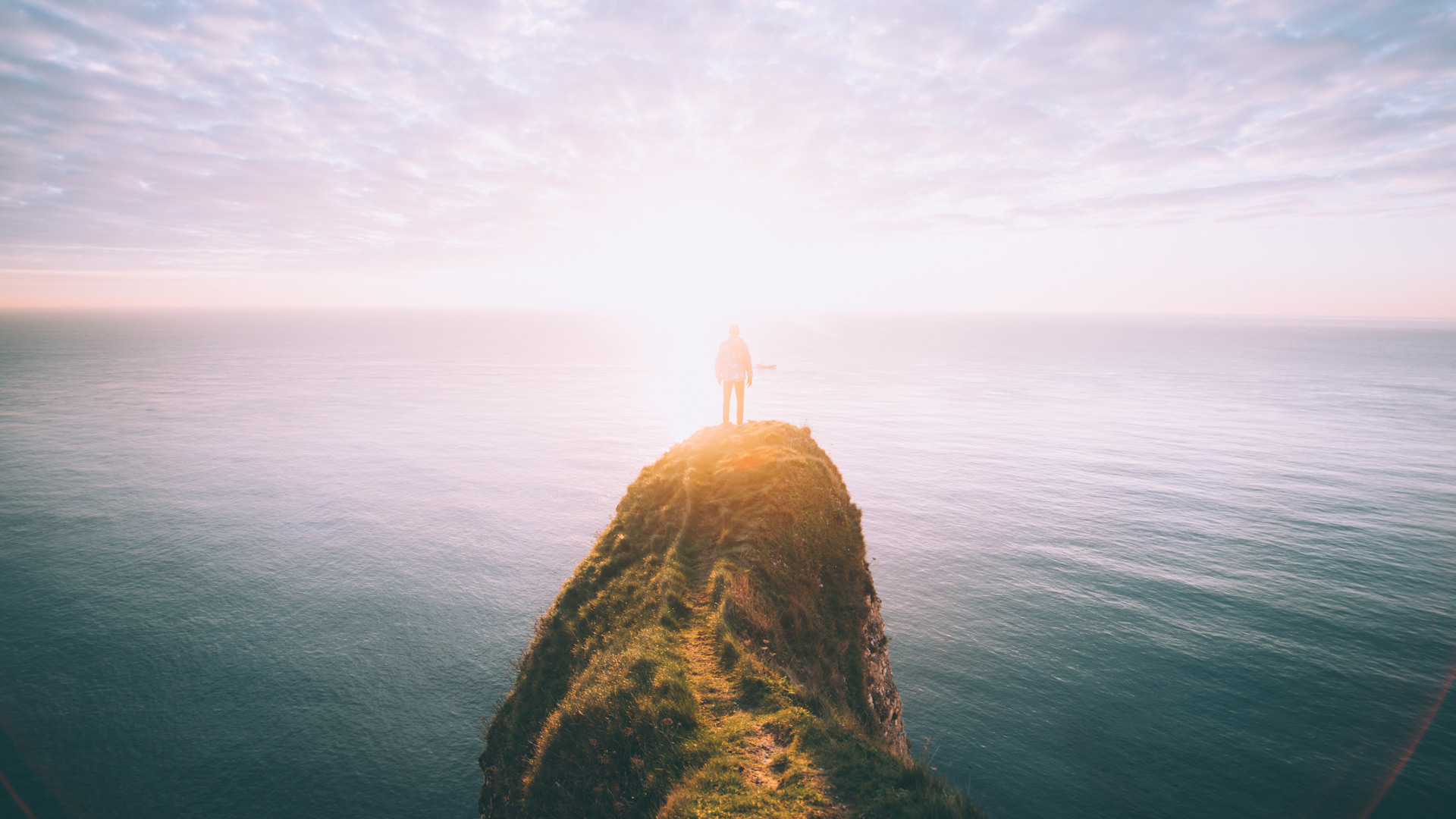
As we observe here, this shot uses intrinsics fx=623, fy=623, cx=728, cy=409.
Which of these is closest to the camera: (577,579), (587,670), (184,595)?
(587,670)

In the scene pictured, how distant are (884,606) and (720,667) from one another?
30737mm

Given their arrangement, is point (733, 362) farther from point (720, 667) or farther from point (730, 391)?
point (720, 667)

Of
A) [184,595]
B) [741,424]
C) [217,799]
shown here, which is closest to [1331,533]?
[741,424]

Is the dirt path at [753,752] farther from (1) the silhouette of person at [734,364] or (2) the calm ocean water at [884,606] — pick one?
(2) the calm ocean water at [884,606]

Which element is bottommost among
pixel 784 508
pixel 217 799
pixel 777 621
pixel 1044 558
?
pixel 217 799

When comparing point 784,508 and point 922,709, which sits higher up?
point 784,508

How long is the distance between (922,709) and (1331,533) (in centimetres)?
4854

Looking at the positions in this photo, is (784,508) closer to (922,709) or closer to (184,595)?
(922,709)

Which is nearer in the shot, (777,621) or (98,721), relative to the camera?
(777,621)

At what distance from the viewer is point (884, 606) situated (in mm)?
44531

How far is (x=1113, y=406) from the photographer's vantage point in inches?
5098

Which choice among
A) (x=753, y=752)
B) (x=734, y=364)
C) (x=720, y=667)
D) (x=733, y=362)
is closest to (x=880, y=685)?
(x=720, y=667)

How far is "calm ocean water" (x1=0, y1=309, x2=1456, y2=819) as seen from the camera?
28.3m

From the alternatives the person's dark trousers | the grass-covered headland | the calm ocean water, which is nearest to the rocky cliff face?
the grass-covered headland
